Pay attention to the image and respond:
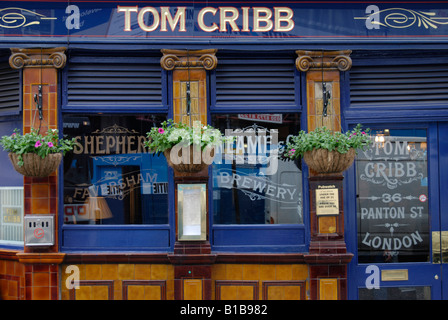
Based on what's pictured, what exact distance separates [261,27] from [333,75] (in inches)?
47.6

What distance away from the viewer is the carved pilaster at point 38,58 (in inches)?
251

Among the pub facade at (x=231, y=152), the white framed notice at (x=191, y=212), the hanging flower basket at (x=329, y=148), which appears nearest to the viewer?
the hanging flower basket at (x=329, y=148)

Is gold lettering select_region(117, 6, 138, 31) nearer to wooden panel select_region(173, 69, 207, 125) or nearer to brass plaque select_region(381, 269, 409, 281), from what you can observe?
wooden panel select_region(173, 69, 207, 125)

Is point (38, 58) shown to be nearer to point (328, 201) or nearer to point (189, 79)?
point (189, 79)

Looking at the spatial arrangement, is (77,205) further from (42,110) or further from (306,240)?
(306,240)

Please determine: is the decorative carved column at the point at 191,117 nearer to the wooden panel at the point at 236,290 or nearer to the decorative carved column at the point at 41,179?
the wooden panel at the point at 236,290

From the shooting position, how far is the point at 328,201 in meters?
6.29

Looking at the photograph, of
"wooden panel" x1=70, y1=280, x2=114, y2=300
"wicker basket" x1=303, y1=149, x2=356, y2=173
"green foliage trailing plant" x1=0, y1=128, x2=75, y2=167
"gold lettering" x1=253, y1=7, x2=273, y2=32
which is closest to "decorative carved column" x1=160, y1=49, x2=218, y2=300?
"gold lettering" x1=253, y1=7, x2=273, y2=32

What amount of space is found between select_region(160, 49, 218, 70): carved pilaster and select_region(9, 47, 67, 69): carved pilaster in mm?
1405

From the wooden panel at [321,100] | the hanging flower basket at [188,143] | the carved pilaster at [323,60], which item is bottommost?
the hanging flower basket at [188,143]

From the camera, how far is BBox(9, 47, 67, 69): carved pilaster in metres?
6.39

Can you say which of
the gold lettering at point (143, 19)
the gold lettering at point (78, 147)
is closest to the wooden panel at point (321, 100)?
the gold lettering at point (143, 19)

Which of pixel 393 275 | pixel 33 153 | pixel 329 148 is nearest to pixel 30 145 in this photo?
pixel 33 153

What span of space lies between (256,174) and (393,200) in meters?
2.00
